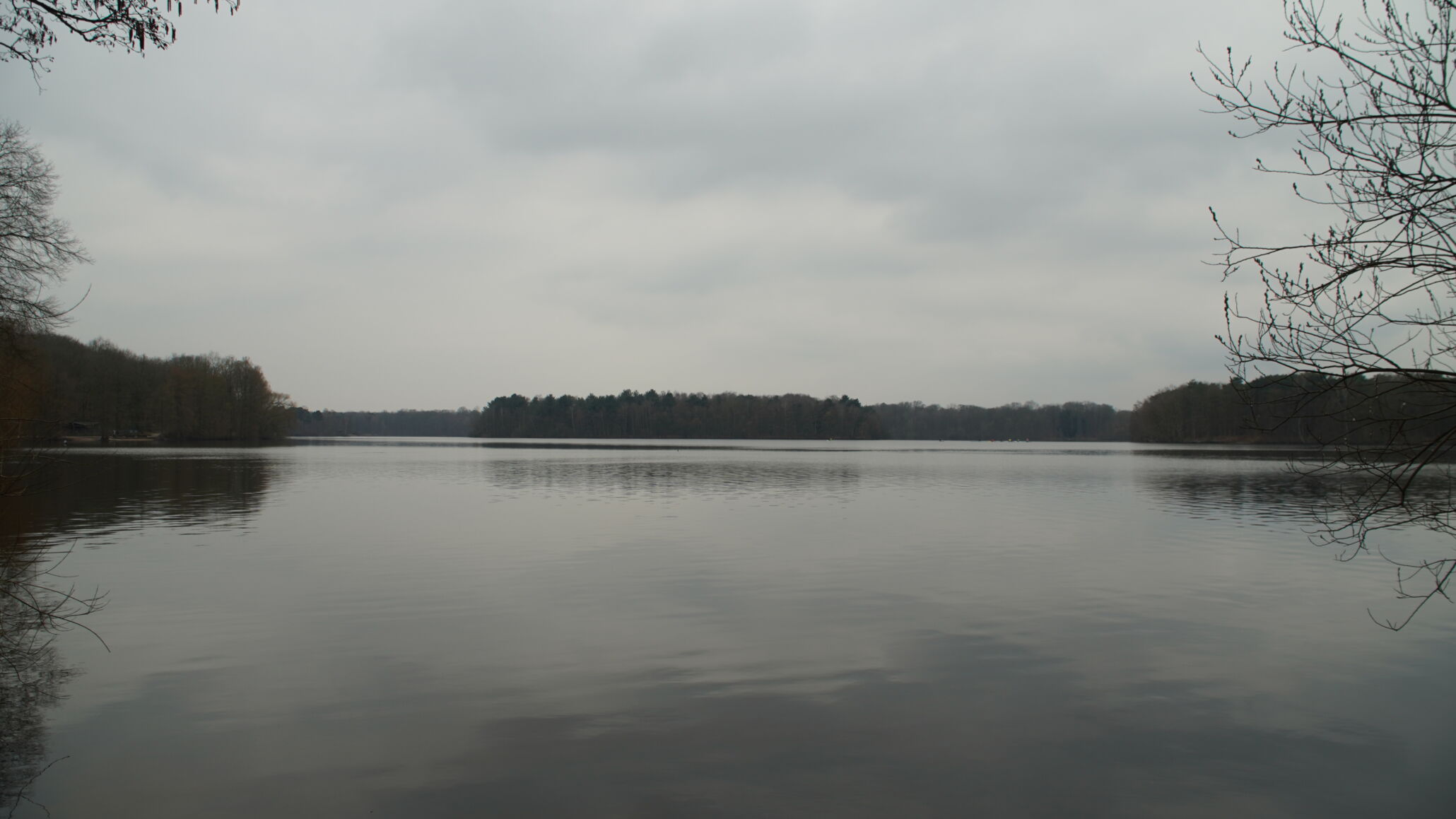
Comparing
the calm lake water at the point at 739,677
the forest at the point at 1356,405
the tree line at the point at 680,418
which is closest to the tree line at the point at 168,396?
the calm lake water at the point at 739,677

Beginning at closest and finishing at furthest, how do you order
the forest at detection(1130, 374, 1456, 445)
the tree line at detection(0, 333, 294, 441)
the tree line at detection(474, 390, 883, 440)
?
the forest at detection(1130, 374, 1456, 445), the tree line at detection(0, 333, 294, 441), the tree line at detection(474, 390, 883, 440)

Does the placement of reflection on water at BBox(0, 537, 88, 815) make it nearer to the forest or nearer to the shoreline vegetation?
the shoreline vegetation

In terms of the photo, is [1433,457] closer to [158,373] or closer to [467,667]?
[467,667]

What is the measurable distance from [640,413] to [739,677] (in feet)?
515

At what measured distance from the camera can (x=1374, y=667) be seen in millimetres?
8820

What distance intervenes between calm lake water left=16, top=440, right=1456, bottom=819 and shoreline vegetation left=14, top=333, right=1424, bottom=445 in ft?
7.92

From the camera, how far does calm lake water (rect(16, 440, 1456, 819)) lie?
223 inches

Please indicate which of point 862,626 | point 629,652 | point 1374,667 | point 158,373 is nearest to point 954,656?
point 862,626

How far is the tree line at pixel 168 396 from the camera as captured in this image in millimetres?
68688

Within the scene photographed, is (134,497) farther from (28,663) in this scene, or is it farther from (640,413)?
(640,413)

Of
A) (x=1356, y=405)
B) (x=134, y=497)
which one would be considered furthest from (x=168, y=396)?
(x=1356, y=405)

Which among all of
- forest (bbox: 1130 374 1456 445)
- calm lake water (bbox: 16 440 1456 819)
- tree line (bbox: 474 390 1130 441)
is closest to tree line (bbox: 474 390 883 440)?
tree line (bbox: 474 390 1130 441)

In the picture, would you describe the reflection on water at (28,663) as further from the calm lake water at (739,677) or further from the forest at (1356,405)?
the forest at (1356,405)

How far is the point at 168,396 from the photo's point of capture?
85812 mm
